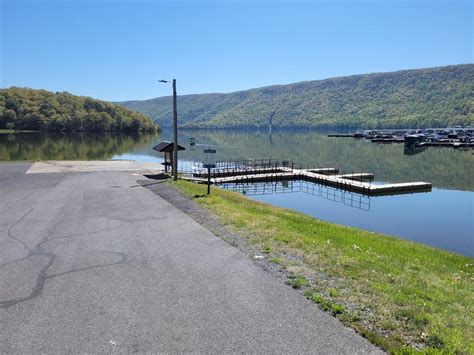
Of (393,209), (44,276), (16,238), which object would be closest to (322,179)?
(393,209)

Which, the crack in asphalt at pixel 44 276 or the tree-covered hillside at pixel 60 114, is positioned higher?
the tree-covered hillside at pixel 60 114

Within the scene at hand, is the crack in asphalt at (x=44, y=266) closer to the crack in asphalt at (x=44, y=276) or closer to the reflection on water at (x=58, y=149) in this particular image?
the crack in asphalt at (x=44, y=276)

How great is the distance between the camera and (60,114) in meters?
172

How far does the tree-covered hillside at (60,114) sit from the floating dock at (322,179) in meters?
136

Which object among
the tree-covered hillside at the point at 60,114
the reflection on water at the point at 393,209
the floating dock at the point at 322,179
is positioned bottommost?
the reflection on water at the point at 393,209

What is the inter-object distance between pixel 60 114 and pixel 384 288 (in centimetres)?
18445

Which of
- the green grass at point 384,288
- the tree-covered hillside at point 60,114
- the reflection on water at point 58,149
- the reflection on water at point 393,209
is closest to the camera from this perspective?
the green grass at point 384,288

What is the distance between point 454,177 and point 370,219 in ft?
120

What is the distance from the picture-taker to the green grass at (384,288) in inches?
284

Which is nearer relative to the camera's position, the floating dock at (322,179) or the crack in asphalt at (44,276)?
the crack in asphalt at (44,276)

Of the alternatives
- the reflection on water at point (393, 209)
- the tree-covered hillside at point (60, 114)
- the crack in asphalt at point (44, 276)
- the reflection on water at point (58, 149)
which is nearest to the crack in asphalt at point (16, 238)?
the crack in asphalt at point (44, 276)

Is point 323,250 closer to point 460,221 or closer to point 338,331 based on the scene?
point 338,331

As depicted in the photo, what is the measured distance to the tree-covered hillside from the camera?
158625 mm

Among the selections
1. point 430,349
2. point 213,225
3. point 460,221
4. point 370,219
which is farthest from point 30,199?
point 460,221
